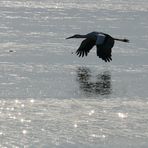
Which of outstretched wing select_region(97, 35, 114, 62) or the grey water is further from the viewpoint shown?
outstretched wing select_region(97, 35, 114, 62)

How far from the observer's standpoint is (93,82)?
13586mm

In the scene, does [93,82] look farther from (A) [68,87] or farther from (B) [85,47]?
(B) [85,47]

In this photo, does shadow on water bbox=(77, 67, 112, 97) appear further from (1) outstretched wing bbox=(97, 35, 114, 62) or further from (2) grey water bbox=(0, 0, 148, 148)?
(1) outstretched wing bbox=(97, 35, 114, 62)

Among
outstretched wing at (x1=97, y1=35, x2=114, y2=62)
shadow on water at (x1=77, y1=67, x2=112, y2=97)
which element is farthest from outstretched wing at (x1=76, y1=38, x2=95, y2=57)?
shadow on water at (x1=77, y1=67, x2=112, y2=97)

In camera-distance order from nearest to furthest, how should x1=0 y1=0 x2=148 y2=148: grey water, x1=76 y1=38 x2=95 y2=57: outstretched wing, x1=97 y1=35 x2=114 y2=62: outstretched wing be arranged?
x1=0 y1=0 x2=148 y2=148: grey water → x1=97 y1=35 x2=114 y2=62: outstretched wing → x1=76 y1=38 x2=95 y2=57: outstretched wing

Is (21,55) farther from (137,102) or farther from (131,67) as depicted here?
(137,102)

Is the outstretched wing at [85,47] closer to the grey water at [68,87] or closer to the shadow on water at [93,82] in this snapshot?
the grey water at [68,87]

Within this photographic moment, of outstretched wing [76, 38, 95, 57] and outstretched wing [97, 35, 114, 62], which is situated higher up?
outstretched wing [97, 35, 114, 62]

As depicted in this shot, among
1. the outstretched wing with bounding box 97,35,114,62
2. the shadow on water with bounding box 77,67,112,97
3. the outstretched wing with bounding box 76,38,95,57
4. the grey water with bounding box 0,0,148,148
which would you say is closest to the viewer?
the grey water with bounding box 0,0,148,148

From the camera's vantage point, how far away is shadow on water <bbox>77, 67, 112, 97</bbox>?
41.5 ft

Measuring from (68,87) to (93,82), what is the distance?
694 millimetres

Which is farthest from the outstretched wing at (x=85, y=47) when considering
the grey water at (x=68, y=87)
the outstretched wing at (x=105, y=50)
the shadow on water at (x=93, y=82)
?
the shadow on water at (x=93, y=82)

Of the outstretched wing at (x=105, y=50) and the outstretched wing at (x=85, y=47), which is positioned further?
the outstretched wing at (x=85, y=47)

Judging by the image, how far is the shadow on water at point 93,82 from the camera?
12664 mm
